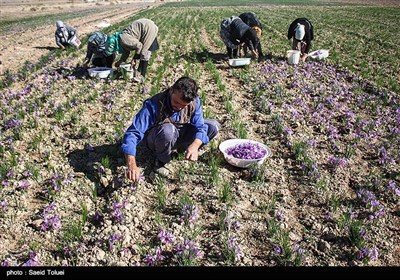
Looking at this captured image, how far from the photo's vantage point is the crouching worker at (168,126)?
396cm

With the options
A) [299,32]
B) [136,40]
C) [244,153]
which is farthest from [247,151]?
[299,32]

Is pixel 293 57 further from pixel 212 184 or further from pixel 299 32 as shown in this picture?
pixel 212 184

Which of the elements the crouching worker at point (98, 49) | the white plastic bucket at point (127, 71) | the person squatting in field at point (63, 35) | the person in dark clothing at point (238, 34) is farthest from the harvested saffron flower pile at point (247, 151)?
the person squatting in field at point (63, 35)

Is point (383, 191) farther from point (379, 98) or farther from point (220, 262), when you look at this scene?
point (379, 98)

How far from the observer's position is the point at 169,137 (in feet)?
14.2

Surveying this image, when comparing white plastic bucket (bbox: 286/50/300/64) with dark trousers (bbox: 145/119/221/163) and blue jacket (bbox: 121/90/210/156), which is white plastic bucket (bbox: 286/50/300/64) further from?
blue jacket (bbox: 121/90/210/156)

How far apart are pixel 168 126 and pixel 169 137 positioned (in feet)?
0.49

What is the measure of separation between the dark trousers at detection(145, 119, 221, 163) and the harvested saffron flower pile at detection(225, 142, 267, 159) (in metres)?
0.39

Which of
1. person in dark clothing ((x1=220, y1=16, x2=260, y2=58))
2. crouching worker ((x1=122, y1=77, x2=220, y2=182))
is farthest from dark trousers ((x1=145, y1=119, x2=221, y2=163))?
person in dark clothing ((x1=220, y1=16, x2=260, y2=58))

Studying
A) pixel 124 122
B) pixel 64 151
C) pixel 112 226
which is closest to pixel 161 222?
pixel 112 226

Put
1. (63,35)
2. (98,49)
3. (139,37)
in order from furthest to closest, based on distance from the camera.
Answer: (63,35)
(98,49)
(139,37)

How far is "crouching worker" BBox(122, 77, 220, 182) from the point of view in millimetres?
3965
